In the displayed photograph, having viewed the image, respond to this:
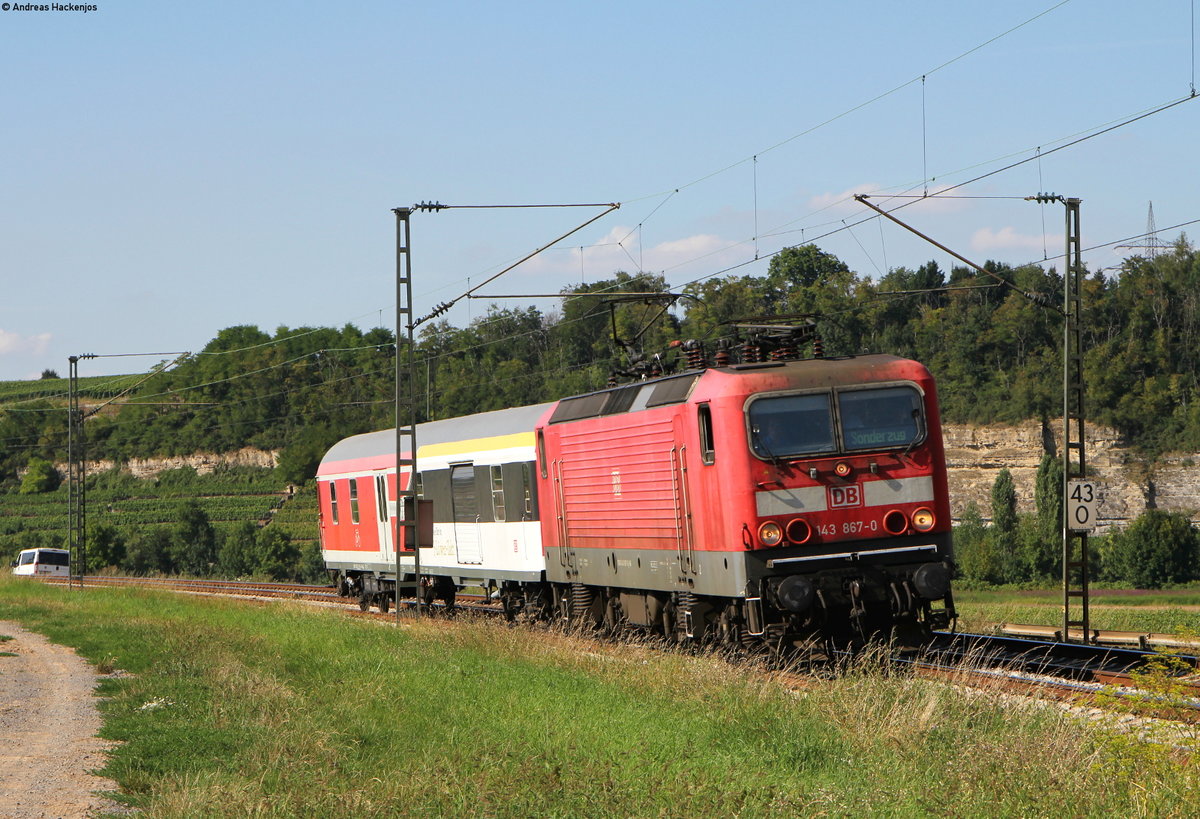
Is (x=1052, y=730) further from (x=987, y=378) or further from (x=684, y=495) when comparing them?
(x=987, y=378)

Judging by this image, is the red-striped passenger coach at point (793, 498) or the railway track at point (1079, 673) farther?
the red-striped passenger coach at point (793, 498)

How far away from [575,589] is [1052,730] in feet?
37.4

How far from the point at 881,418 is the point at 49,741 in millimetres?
9174

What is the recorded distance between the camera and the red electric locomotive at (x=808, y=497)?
14.9 metres

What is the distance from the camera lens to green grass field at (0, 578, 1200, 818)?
8164 millimetres

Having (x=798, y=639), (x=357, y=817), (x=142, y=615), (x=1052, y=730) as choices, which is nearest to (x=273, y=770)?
(x=357, y=817)

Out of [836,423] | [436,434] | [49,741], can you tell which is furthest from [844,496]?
[436,434]

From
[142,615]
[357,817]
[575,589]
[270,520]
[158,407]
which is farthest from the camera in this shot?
[158,407]

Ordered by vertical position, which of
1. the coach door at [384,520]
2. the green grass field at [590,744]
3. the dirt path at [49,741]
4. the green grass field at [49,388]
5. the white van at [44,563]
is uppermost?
the green grass field at [49,388]

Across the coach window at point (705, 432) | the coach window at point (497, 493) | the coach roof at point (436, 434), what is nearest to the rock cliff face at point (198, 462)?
the coach roof at point (436, 434)

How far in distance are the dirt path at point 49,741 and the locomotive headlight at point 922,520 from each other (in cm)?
862

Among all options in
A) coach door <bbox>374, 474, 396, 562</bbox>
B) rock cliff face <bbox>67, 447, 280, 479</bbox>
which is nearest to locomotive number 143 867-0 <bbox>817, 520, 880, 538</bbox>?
coach door <bbox>374, 474, 396, 562</bbox>

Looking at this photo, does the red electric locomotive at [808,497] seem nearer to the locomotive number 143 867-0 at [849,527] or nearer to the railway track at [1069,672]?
the locomotive number 143 867-0 at [849,527]

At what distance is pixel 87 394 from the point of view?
558 ft
